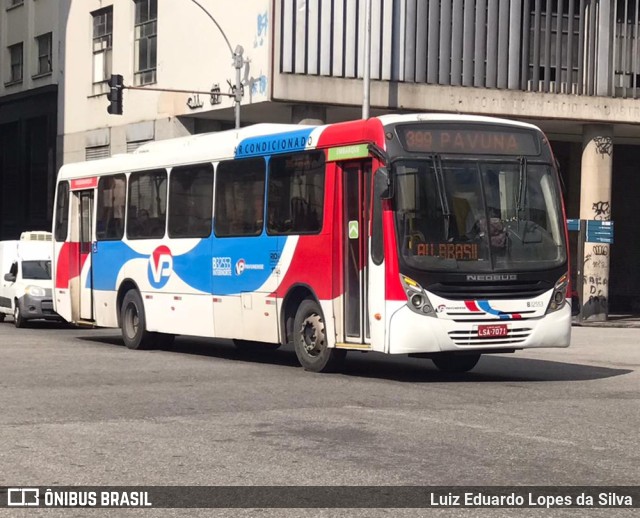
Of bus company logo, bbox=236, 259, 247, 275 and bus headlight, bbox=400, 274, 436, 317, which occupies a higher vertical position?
bus company logo, bbox=236, 259, 247, 275

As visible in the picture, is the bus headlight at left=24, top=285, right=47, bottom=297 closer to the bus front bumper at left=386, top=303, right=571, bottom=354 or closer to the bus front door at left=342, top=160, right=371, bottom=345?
the bus front door at left=342, top=160, right=371, bottom=345

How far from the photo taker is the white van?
97.6 feet

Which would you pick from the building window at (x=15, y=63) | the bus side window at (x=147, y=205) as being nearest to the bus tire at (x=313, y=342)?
the bus side window at (x=147, y=205)

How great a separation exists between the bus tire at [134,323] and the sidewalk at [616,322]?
1841 centimetres

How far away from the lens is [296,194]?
16.9 metres

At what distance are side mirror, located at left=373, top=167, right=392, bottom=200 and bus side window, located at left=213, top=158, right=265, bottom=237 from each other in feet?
9.96

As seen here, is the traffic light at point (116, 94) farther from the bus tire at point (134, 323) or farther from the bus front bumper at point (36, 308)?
the bus tire at point (134, 323)

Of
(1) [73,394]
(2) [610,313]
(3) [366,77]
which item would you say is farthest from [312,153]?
(2) [610,313]

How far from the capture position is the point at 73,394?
13.5 meters

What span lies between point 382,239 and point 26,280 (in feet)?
56.3

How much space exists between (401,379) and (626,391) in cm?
271

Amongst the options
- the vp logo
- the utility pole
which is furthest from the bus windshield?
the utility pole

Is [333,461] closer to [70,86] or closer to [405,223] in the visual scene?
[405,223]

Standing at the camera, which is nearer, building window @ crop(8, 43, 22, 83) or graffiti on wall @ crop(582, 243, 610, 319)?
graffiti on wall @ crop(582, 243, 610, 319)
